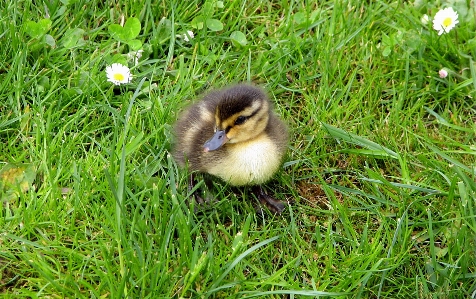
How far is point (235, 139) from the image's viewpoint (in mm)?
3396

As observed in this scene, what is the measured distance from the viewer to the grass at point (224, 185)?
10.3ft

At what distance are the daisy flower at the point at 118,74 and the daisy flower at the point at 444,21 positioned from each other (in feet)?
5.56

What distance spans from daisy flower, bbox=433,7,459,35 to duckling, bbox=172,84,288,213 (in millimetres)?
1161

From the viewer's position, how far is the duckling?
131 inches

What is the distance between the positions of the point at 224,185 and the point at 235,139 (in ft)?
0.97

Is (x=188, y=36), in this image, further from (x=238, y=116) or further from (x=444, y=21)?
(x=444, y=21)

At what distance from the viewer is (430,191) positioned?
3439mm

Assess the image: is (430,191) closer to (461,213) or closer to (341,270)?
(461,213)

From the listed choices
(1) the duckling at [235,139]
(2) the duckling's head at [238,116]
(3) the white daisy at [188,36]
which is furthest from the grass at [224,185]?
(2) the duckling's head at [238,116]

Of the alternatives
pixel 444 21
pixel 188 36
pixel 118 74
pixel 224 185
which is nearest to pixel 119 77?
pixel 118 74

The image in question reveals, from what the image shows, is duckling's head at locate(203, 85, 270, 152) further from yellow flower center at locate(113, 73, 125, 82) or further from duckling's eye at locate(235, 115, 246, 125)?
yellow flower center at locate(113, 73, 125, 82)

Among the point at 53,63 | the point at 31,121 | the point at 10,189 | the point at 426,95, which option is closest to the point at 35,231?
the point at 10,189

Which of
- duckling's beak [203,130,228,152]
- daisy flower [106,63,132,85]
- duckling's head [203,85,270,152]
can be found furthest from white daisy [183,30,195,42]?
duckling's beak [203,130,228,152]

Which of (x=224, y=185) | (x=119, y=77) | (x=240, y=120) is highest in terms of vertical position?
(x=240, y=120)
